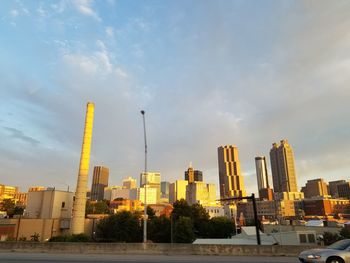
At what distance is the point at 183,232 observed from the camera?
68938 millimetres

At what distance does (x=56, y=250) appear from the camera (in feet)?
82.7

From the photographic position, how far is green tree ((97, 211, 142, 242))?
74750 millimetres

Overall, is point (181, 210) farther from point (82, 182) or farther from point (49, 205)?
point (49, 205)

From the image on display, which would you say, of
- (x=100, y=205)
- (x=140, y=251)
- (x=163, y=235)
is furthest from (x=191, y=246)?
(x=100, y=205)

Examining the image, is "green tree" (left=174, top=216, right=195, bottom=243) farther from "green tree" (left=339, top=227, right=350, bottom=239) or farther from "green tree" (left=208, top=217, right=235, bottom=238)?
"green tree" (left=339, top=227, right=350, bottom=239)

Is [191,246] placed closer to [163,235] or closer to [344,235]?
[163,235]

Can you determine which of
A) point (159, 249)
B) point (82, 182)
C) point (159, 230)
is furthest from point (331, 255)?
point (82, 182)

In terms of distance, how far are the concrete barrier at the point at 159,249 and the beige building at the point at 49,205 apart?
6980cm

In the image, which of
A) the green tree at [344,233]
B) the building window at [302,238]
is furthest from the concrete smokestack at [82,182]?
the green tree at [344,233]

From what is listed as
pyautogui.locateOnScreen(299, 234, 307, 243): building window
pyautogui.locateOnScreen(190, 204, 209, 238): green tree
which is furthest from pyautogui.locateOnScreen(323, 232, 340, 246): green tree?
pyautogui.locateOnScreen(190, 204, 209, 238): green tree

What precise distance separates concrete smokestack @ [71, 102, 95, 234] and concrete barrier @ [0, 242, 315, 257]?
54509 millimetres

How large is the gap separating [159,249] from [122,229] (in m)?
54.1

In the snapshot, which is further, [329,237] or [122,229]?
[122,229]

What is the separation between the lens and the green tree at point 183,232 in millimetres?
68438
